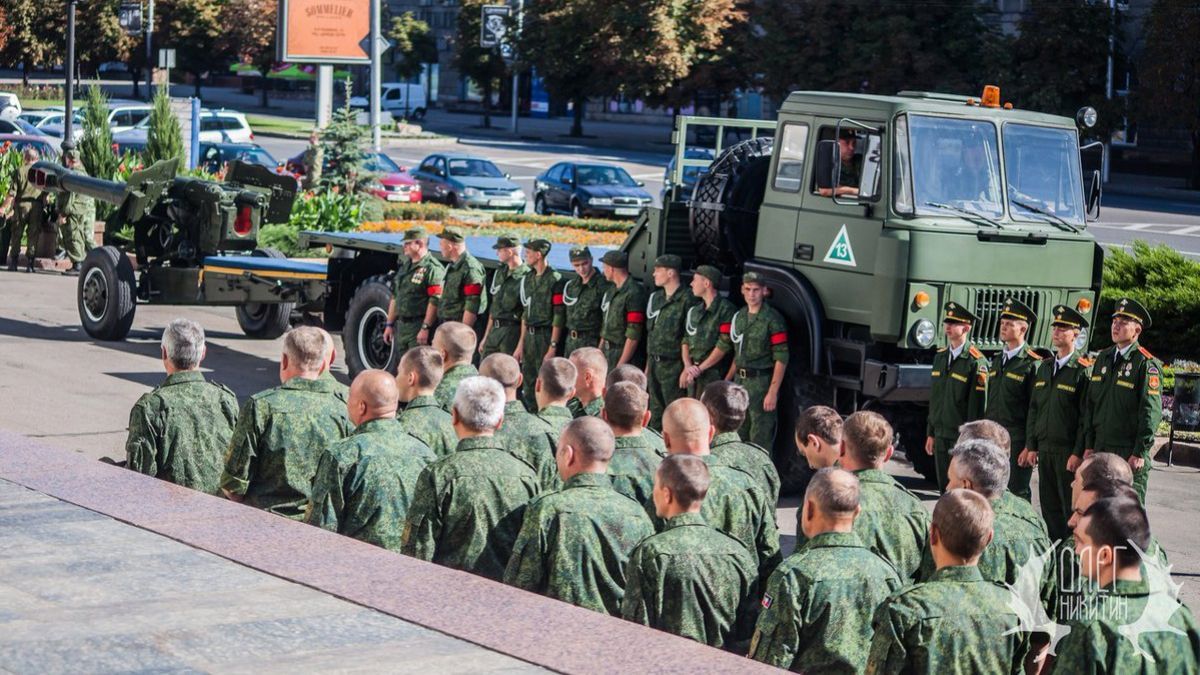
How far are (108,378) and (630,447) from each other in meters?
9.43

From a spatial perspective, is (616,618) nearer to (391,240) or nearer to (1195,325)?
(391,240)

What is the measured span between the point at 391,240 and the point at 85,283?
12.6ft

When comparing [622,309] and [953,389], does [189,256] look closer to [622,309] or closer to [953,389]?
[622,309]

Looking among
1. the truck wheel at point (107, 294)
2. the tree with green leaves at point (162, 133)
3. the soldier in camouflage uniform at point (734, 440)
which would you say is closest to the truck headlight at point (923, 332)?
the soldier in camouflage uniform at point (734, 440)

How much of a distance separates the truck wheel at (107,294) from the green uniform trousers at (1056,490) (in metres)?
10.3

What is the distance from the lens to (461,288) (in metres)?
14.7

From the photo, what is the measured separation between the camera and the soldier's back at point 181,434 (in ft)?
27.8

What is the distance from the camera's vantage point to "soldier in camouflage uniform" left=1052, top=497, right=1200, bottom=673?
202 inches

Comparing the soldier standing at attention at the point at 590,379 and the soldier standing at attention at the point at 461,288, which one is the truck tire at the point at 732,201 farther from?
the soldier standing at attention at the point at 590,379

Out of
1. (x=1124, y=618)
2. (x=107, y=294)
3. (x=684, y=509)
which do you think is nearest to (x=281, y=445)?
(x=684, y=509)

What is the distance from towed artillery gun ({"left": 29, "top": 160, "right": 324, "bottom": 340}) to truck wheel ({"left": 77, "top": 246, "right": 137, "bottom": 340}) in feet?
0.03

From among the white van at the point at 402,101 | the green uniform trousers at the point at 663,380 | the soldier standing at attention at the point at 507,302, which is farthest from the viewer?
the white van at the point at 402,101

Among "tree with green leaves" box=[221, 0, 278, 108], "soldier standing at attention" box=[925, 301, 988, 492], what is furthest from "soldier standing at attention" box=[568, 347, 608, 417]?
"tree with green leaves" box=[221, 0, 278, 108]

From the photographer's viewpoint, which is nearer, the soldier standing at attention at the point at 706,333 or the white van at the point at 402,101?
the soldier standing at attention at the point at 706,333
